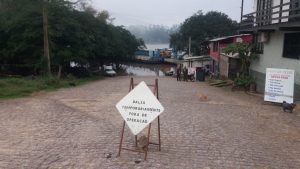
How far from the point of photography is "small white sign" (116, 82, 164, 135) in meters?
7.34

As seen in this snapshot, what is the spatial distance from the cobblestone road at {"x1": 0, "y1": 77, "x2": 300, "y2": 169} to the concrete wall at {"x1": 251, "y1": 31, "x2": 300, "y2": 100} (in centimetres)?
305

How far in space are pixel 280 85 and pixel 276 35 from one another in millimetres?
4962

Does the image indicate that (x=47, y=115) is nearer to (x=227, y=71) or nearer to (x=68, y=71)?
(x=227, y=71)

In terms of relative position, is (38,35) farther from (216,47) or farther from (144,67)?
(144,67)

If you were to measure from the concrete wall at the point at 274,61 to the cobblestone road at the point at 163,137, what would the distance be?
3.05 m

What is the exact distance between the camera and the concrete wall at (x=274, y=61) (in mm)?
16094

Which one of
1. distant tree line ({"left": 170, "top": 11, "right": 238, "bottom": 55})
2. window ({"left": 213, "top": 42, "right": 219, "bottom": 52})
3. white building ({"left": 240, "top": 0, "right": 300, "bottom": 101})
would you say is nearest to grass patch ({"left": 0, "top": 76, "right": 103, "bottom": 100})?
white building ({"left": 240, "top": 0, "right": 300, "bottom": 101})

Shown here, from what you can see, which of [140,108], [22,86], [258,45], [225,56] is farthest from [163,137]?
[225,56]

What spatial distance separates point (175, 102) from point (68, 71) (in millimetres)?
25014

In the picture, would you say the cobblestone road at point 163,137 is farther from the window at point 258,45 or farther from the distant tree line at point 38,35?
the distant tree line at point 38,35

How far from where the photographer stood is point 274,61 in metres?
18.9

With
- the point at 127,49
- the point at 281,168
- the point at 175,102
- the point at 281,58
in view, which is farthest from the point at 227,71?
the point at 127,49

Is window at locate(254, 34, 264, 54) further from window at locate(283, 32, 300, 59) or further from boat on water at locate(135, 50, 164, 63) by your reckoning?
boat on water at locate(135, 50, 164, 63)

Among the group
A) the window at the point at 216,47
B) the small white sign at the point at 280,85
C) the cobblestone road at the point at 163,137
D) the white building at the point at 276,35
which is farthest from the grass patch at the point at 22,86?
the window at the point at 216,47
